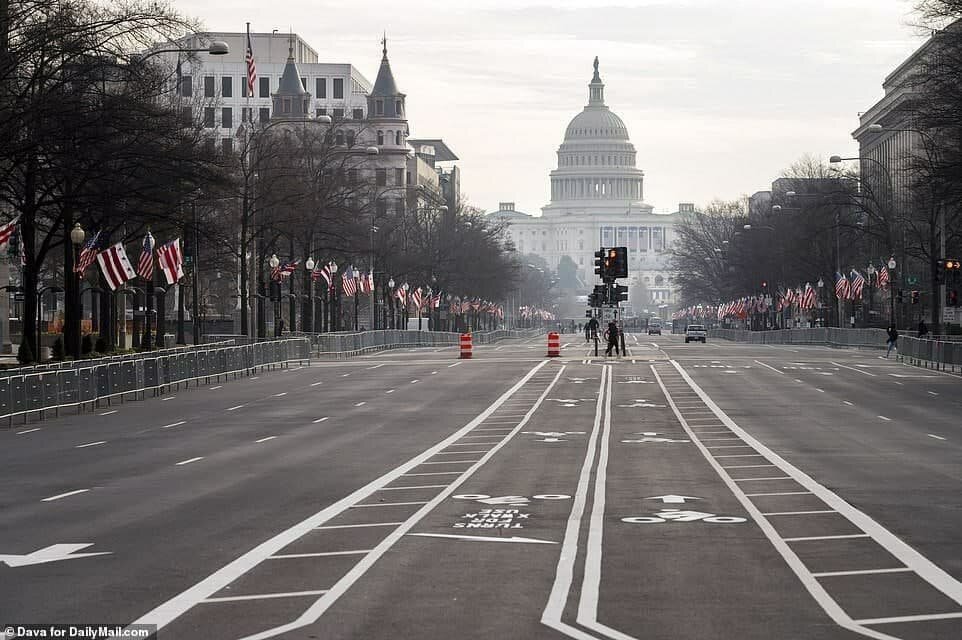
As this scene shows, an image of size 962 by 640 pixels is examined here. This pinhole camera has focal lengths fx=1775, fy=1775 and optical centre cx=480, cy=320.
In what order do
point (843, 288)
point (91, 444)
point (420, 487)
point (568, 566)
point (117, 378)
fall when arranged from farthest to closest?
point (843, 288) → point (117, 378) → point (91, 444) → point (420, 487) → point (568, 566)

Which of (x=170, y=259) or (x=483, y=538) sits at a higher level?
(x=170, y=259)

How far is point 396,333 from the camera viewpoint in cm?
10200

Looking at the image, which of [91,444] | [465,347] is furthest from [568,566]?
[465,347]

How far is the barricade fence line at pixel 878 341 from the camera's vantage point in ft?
208

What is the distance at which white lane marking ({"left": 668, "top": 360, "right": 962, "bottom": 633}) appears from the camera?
12844 mm

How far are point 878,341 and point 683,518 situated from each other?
248 feet

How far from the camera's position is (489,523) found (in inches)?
710

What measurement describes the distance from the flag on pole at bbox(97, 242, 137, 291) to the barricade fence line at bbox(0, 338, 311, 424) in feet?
10.1

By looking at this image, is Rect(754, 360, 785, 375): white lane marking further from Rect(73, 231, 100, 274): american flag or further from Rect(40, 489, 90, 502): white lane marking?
Rect(40, 489, 90, 502): white lane marking

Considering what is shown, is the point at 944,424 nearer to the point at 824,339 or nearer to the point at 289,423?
the point at 289,423

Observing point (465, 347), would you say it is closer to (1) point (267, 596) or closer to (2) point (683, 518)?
(2) point (683, 518)

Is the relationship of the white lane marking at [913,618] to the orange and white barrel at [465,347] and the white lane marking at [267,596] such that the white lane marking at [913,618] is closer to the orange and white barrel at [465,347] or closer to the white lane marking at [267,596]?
the white lane marking at [267,596]

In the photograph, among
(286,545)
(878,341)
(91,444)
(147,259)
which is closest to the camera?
(286,545)

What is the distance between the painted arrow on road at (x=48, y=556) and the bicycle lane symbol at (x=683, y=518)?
557 cm
